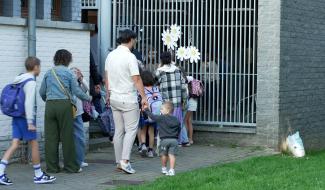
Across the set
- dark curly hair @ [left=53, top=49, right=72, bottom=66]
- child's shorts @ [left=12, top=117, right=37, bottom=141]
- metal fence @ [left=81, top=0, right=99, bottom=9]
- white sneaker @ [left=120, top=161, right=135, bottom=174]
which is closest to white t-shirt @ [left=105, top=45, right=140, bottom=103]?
dark curly hair @ [left=53, top=49, right=72, bottom=66]

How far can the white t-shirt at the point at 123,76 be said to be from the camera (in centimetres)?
1058

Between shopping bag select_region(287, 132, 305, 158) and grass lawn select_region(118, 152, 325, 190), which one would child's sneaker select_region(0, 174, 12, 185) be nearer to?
grass lawn select_region(118, 152, 325, 190)

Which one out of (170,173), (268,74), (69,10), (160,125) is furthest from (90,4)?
(170,173)

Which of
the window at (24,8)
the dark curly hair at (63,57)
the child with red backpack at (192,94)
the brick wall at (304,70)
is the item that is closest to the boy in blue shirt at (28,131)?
the dark curly hair at (63,57)

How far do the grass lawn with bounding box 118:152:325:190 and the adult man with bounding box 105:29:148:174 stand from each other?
79 centimetres

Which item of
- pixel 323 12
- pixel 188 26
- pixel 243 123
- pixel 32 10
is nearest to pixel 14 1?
pixel 32 10

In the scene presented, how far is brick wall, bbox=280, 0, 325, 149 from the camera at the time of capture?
47.2 feet

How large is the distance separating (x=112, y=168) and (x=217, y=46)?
4.39m

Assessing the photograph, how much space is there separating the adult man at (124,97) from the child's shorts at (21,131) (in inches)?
60.2

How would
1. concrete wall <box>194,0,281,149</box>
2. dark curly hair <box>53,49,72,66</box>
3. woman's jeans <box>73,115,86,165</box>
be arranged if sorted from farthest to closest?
concrete wall <box>194,0,281,149</box> → woman's jeans <box>73,115,86,165</box> → dark curly hair <box>53,49,72,66</box>

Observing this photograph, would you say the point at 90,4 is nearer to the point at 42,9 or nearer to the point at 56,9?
the point at 56,9

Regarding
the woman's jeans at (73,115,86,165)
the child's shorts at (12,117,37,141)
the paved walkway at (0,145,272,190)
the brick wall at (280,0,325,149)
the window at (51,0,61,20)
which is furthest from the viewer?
the brick wall at (280,0,325,149)

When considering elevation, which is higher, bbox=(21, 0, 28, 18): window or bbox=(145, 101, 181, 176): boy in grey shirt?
bbox=(21, 0, 28, 18): window

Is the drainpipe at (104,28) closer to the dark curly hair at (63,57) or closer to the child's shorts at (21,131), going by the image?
the dark curly hair at (63,57)
